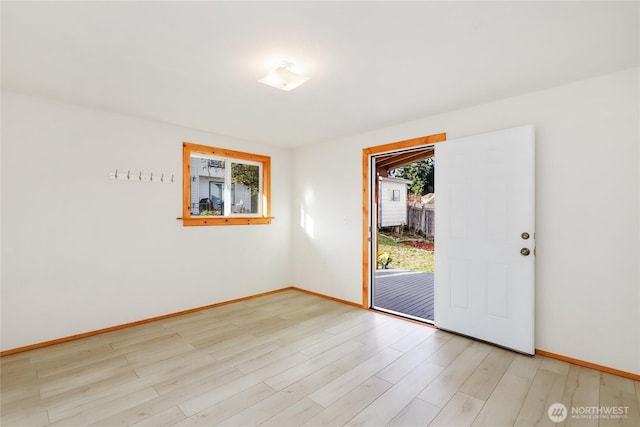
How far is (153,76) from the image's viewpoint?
2514 mm

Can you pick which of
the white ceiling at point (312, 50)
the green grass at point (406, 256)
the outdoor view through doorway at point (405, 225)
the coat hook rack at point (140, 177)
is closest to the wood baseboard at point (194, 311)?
the coat hook rack at point (140, 177)

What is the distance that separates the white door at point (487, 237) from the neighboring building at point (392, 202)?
14.6 ft

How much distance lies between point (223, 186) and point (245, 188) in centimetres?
39

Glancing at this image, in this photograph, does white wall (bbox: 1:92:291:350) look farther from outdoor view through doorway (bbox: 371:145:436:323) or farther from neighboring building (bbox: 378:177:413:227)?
neighboring building (bbox: 378:177:413:227)

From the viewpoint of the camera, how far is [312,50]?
2.11m

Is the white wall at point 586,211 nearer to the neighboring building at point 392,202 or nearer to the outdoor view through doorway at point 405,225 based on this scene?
the outdoor view through doorway at point 405,225

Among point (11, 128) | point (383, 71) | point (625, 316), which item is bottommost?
point (625, 316)

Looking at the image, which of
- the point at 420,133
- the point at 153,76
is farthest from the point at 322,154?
the point at 153,76

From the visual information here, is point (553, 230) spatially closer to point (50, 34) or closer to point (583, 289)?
point (583, 289)

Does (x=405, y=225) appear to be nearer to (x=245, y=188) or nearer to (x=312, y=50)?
(x=245, y=188)

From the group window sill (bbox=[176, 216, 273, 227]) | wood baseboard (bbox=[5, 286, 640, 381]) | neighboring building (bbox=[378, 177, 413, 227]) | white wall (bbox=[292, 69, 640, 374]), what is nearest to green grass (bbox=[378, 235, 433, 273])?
neighboring building (bbox=[378, 177, 413, 227])

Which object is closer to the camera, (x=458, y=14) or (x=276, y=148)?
(x=458, y=14)

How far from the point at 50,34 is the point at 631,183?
4347 millimetres

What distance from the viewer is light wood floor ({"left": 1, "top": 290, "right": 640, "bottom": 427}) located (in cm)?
193
